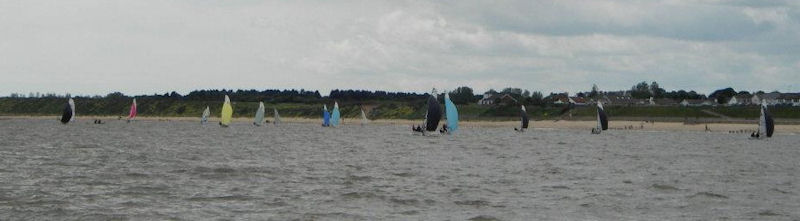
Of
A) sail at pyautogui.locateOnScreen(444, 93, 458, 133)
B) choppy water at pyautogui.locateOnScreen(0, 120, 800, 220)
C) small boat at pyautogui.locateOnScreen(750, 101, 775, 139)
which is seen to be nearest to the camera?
choppy water at pyautogui.locateOnScreen(0, 120, 800, 220)

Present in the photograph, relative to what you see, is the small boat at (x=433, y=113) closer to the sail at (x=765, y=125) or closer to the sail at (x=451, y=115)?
the sail at (x=451, y=115)

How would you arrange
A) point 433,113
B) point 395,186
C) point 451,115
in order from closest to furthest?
point 395,186 → point 433,113 → point 451,115

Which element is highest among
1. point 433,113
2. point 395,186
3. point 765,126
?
point 433,113

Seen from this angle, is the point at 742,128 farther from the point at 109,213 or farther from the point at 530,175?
the point at 109,213

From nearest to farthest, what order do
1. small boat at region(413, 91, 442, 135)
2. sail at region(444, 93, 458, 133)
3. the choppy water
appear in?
the choppy water, small boat at region(413, 91, 442, 135), sail at region(444, 93, 458, 133)

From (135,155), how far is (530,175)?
93.3 feet

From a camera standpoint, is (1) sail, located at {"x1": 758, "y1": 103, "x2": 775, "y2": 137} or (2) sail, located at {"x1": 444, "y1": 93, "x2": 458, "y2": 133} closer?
(2) sail, located at {"x1": 444, "y1": 93, "x2": 458, "y2": 133}

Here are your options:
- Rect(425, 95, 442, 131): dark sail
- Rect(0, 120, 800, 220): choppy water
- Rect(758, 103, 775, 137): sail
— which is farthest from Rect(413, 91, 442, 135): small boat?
Rect(758, 103, 775, 137): sail

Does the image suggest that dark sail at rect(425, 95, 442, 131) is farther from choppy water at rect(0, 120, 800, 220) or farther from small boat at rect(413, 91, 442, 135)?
choppy water at rect(0, 120, 800, 220)

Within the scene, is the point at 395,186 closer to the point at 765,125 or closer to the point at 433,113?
the point at 433,113

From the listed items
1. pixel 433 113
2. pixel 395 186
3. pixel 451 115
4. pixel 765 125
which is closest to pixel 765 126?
pixel 765 125

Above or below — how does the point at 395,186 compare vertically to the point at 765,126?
below

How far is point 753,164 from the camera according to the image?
53.4 meters

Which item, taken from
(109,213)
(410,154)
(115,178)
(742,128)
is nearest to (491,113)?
(742,128)
